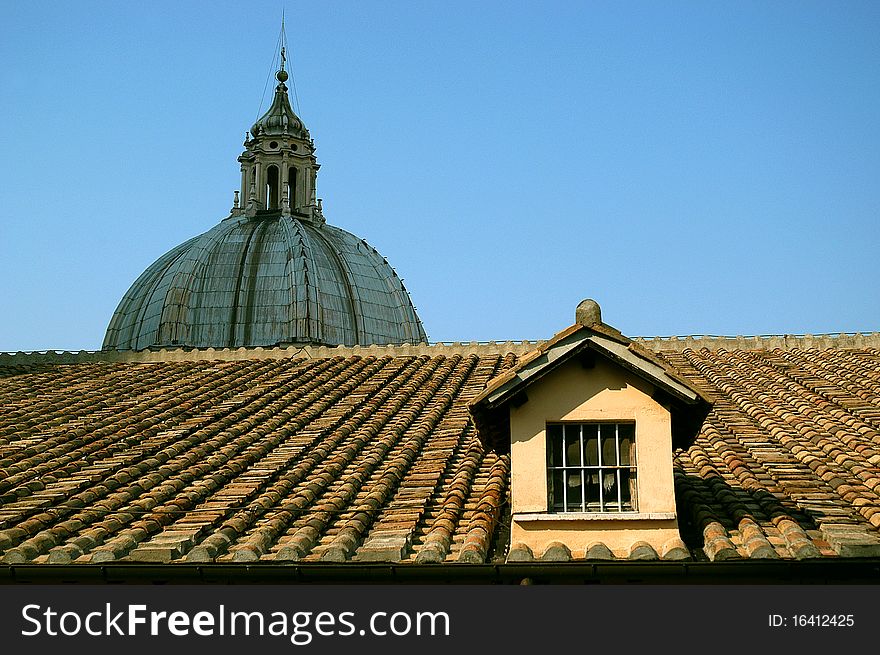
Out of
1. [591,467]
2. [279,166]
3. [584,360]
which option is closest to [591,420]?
[591,467]

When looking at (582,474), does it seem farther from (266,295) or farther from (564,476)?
(266,295)

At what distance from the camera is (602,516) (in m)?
10.3

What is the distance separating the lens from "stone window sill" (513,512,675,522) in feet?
33.9

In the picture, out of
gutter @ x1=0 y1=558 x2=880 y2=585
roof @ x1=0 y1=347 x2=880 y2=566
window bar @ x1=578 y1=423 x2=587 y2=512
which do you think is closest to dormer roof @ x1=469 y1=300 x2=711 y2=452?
roof @ x1=0 y1=347 x2=880 y2=566

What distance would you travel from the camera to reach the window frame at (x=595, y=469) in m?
10.5

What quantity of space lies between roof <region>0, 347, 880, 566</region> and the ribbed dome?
29.4m

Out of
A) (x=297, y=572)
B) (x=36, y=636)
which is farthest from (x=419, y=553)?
(x=36, y=636)

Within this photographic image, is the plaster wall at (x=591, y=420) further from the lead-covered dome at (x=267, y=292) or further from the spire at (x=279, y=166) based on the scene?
the spire at (x=279, y=166)

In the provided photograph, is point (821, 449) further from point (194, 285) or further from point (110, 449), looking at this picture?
point (194, 285)

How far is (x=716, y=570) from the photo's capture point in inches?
388

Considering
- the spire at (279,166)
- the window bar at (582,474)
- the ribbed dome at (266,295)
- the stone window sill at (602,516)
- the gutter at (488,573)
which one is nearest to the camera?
the gutter at (488,573)

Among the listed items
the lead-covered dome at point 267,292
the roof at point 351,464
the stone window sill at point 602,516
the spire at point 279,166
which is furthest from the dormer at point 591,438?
the spire at point 279,166

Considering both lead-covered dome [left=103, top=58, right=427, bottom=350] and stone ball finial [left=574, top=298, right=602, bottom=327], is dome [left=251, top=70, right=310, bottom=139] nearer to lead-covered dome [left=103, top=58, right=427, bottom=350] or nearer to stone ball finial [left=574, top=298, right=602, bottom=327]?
lead-covered dome [left=103, top=58, right=427, bottom=350]

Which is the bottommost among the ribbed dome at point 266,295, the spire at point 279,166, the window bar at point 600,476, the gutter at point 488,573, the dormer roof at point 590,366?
the gutter at point 488,573
